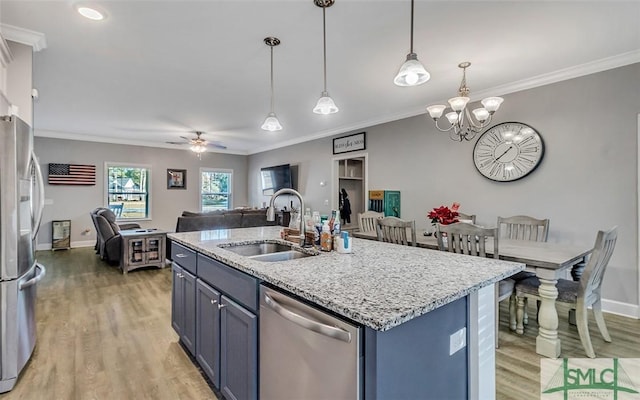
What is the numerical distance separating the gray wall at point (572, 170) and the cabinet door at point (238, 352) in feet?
11.9

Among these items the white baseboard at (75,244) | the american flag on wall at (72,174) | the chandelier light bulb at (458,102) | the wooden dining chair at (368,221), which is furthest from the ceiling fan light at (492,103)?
the white baseboard at (75,244)

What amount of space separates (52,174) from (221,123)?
418 cm

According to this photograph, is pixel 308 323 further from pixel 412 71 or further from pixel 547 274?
pixel 547 274

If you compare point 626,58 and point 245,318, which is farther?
point 626,58

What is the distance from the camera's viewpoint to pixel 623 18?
94.7 inches

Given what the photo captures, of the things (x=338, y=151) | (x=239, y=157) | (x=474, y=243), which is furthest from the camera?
(x=239, y=157)

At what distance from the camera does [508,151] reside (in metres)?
3.83

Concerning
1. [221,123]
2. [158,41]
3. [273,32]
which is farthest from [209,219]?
[273,32]

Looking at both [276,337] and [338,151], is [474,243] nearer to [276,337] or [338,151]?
[276,337]

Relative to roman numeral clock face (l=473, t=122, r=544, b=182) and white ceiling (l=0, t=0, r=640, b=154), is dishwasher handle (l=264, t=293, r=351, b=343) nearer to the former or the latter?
white ceiling (l=0, t=0, r=640, b=154)

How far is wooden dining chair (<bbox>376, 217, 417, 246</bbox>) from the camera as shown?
2814 millimetres

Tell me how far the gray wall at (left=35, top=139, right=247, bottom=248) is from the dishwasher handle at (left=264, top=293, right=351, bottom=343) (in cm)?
782

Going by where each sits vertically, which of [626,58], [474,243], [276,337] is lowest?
[276,337]

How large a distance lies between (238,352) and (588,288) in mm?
2517
